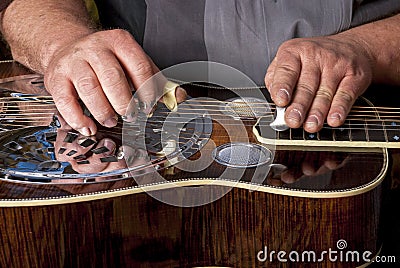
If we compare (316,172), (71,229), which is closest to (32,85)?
A: (71,229)

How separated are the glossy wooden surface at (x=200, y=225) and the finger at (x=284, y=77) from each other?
84mm

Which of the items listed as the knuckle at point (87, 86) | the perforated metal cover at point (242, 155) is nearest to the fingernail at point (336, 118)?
the perforated metal cover at point (242, 155)

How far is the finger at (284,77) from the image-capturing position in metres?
0.94

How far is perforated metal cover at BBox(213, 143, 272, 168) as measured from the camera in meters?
0.89

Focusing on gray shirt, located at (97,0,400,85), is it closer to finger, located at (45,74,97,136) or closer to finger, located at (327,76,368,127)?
finger, located at (327,76,368,127)

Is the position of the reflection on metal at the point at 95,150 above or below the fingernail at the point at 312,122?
below

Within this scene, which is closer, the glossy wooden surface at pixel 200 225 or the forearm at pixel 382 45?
the glossy wooden surface at pixel 200 225

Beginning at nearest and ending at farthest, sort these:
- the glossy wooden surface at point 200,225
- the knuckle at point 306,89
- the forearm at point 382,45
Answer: the glossy wooden surface at point 200,225 → the knuckle at point 306,89 → the forearm at point 382,45

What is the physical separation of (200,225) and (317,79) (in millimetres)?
287

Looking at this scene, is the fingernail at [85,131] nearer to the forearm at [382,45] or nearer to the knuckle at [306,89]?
the knuckle at [306,89]

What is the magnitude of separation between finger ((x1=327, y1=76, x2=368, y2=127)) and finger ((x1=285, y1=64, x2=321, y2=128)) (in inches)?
1.4

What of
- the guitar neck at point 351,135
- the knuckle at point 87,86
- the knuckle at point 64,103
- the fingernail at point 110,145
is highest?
the knuckle at point 87,86

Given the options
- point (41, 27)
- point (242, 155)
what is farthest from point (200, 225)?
point (41, 27)

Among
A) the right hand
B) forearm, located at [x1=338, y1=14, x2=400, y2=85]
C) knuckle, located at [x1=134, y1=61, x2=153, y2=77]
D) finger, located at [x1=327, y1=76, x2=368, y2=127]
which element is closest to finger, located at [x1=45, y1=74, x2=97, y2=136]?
the right hand
